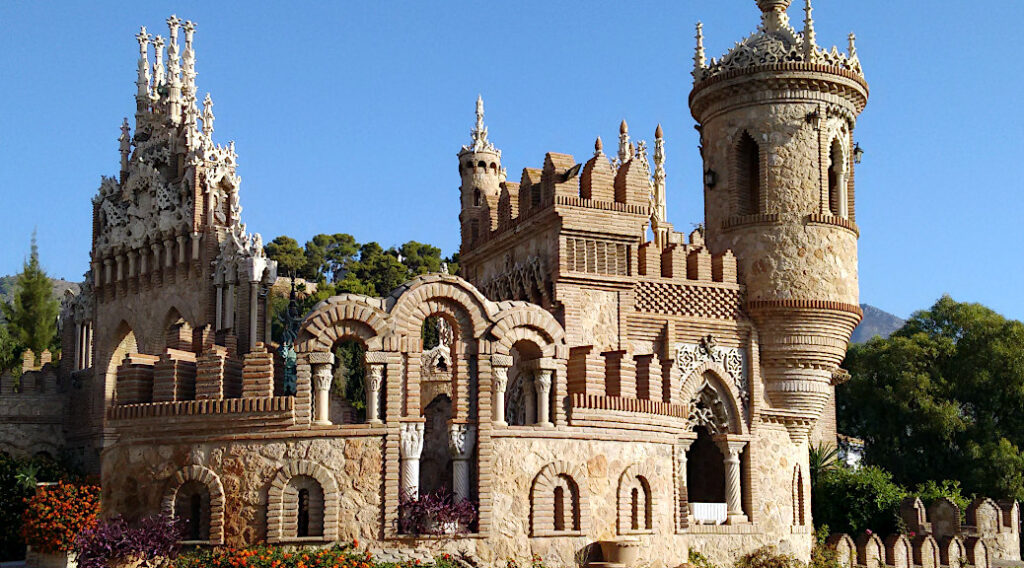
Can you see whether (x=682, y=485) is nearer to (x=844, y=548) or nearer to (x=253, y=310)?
(x=844, y=548)

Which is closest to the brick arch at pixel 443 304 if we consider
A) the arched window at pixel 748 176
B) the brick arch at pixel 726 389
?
the brick arch at pixel 726 389

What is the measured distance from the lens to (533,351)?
21.4 metres

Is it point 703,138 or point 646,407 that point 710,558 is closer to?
point 646,407

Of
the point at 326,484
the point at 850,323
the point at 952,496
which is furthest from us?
the point at 952,496

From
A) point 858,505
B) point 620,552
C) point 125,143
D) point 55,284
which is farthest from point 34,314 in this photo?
point 55,284

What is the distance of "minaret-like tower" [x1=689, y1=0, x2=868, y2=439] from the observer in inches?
1063

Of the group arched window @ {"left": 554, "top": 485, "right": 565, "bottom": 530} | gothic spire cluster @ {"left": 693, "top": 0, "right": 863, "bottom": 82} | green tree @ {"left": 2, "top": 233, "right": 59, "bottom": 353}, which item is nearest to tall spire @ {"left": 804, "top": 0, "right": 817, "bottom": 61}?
gothic spire cluster @ {"left": 693, "top": 0, "right": 863, "bottom": 82}

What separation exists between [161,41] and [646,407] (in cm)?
2218

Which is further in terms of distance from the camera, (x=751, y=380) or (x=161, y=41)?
(x=161, y=41)

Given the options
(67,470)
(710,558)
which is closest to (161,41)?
(67,470)

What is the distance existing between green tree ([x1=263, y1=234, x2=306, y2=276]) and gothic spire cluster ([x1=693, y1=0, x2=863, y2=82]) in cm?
5400

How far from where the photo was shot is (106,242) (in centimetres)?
3750

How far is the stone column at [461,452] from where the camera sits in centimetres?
2031

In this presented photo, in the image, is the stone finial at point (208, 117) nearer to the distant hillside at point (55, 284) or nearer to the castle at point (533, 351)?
the castle at point (533, 351)
